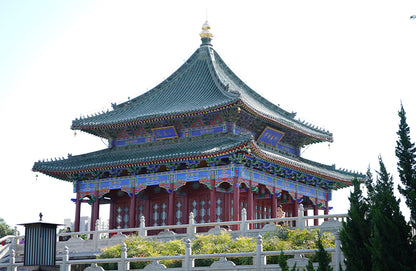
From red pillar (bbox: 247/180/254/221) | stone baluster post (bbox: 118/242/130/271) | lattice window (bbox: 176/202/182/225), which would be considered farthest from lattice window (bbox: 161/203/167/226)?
stone baluster post (bbox: 118/242/130/271)

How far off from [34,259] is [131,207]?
57.8 feet

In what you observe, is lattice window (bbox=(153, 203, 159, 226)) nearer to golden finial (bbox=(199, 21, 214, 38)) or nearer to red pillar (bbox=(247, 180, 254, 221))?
red pillar (bbox=(247, 180, 254, 221))

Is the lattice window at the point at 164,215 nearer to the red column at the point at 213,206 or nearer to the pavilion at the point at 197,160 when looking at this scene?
Answer: the pavilion at the point at 197,160

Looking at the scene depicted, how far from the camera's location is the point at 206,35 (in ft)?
135

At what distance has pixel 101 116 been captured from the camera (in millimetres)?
37562

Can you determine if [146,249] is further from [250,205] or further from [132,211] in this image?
[132,211]

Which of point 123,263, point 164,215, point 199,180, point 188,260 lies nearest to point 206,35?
point 199,180

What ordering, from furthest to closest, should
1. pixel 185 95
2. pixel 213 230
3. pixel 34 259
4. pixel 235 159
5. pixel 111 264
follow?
1. pixel 185 95
2. pixel 235 159
3. pixel 213 230
4. pixel 111 264
5. pixel 34 259

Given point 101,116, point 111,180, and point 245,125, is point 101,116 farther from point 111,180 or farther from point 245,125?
point 245,125

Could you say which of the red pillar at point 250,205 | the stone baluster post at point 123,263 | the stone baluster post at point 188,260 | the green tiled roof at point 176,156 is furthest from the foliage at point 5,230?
the stone baluster post at point 188,260

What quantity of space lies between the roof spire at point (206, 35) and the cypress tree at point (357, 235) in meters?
25.6

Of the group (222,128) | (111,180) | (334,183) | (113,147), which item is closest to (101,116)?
(113,147)

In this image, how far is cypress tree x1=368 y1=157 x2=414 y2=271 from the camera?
14.9 metres

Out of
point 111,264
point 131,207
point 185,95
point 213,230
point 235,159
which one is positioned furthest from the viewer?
point 185,95
